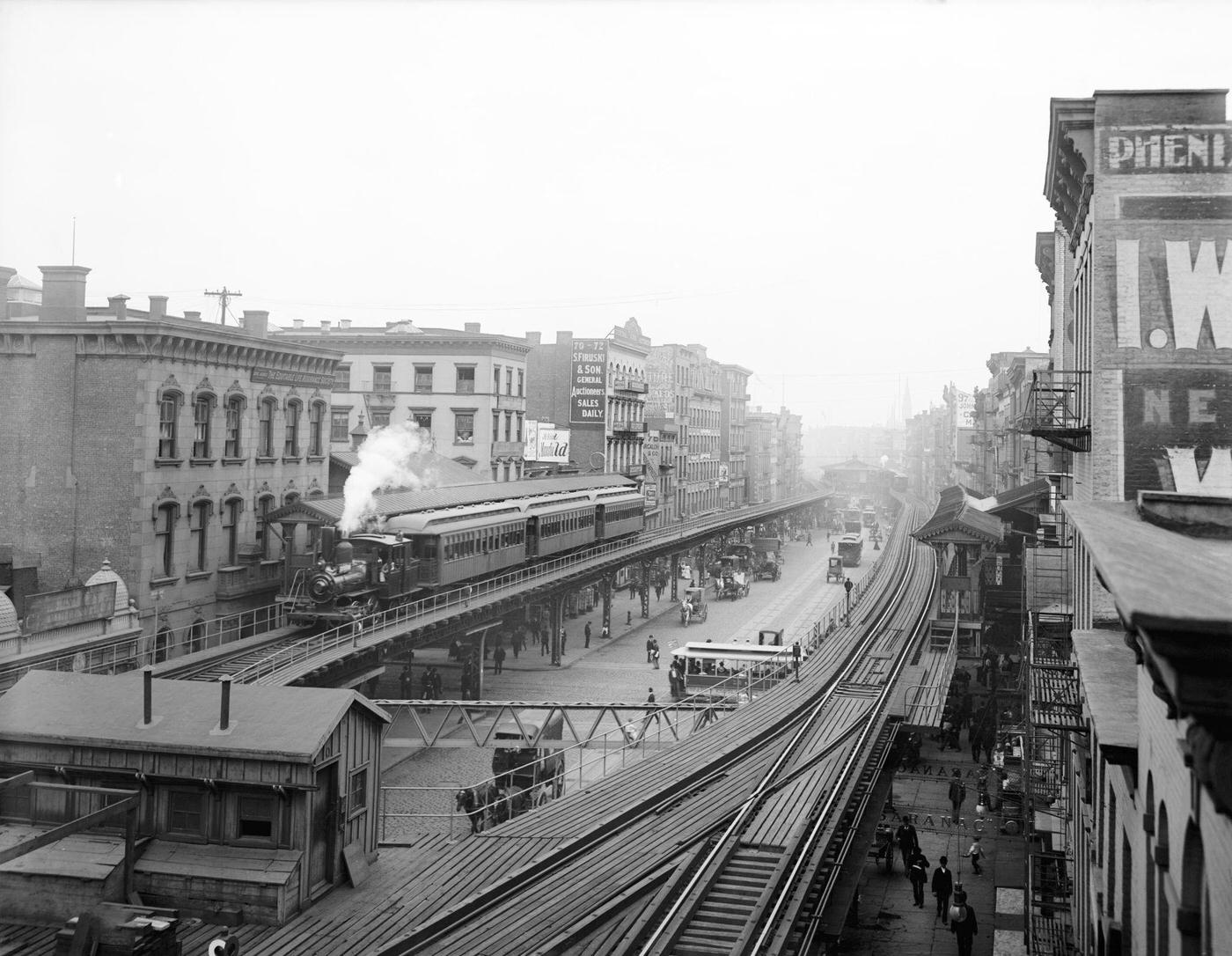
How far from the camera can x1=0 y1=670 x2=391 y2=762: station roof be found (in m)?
15.6

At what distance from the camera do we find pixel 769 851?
Answer: 639 inches

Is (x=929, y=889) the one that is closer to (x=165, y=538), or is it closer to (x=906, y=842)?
(x=906, y=842)

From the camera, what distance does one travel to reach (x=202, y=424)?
35000 millimetres

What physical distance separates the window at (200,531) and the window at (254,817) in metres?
20.2

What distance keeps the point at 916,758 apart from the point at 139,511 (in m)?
23.3

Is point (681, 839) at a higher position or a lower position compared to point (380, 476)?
lower

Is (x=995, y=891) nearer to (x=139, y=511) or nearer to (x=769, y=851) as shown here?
(x=769, y=851)

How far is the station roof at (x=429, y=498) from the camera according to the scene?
34969mm

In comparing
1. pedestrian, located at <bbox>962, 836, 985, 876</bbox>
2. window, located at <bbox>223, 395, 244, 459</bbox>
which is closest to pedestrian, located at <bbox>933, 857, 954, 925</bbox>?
pedestrian, located at <bbox>962, 836, 985, 876</bbox>

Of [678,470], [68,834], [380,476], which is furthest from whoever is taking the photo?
[678,470]

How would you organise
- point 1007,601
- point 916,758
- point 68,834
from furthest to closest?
point 1007,601
point 916,758
point 68,834

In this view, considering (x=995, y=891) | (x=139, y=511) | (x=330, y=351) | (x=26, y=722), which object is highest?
(x=330, y=351)

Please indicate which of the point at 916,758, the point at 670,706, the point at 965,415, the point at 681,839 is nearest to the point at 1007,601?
the point at 916,758

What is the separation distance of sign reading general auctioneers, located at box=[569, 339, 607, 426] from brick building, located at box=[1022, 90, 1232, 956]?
45478mm
